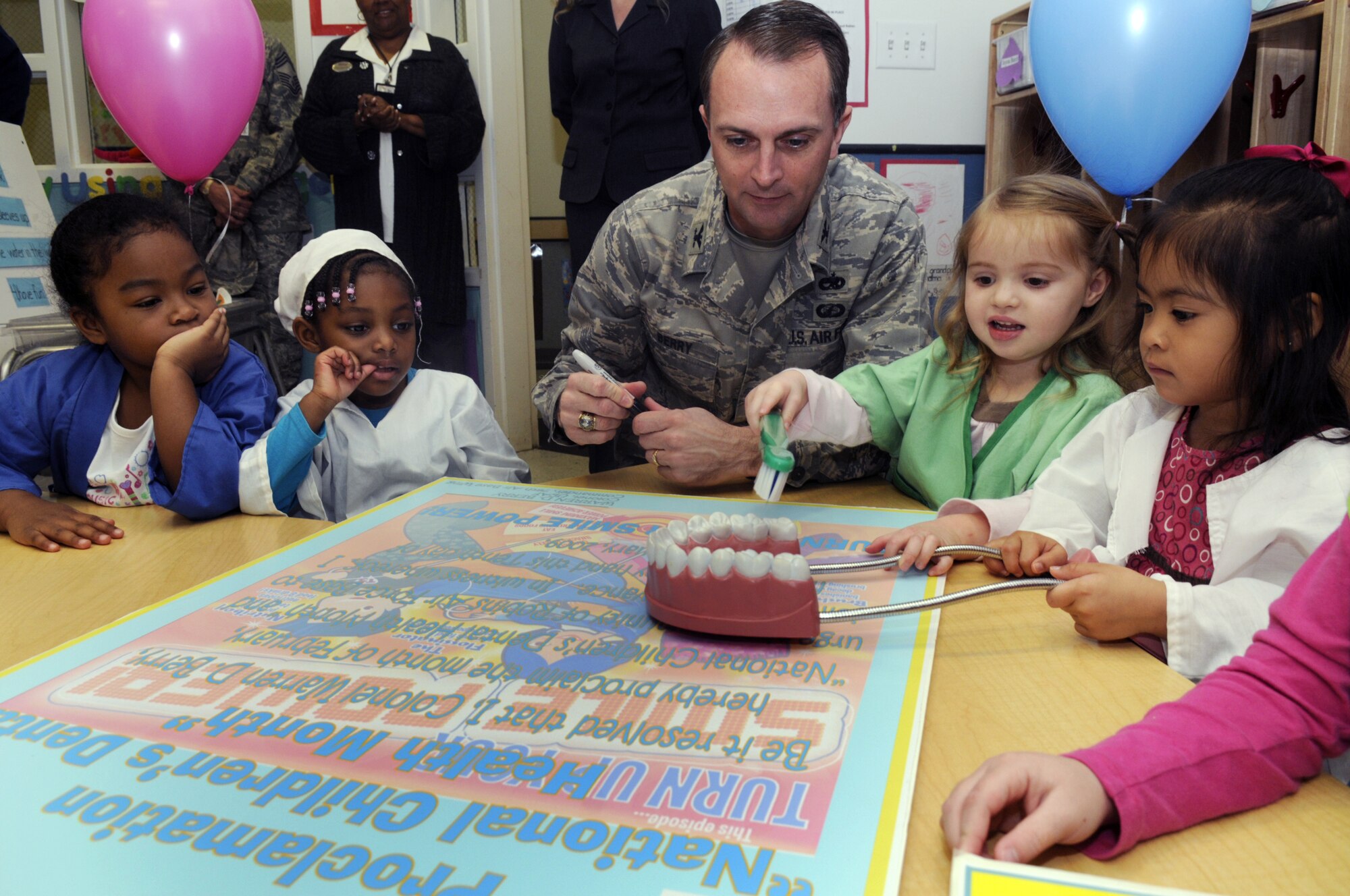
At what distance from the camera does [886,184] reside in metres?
1.66

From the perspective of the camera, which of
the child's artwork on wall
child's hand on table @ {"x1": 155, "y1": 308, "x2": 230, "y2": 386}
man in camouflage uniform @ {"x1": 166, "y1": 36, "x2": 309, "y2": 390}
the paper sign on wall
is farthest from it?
the child's artwork on wall

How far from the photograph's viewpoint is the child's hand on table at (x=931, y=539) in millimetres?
854

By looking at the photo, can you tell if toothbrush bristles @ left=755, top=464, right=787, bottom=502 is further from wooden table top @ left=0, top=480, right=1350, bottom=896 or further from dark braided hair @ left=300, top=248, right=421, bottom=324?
dark braided hair @ left=300, top=248, right=421, bottom=324

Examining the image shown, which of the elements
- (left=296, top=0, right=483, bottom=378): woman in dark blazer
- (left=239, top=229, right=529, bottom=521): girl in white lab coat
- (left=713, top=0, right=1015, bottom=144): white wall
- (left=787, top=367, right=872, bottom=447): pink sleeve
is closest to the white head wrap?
(left=239, top=229, right=529, bottom=521): girl in white lab coat

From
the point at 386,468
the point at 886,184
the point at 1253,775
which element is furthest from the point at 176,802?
the point at 886,184

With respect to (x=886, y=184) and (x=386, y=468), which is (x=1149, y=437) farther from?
(x=386, y=468)

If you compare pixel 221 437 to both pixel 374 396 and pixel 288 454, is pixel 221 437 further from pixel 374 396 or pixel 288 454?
pixel 374 396

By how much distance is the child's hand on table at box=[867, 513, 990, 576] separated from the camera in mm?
854

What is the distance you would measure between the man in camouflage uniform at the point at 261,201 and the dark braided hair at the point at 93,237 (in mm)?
2021

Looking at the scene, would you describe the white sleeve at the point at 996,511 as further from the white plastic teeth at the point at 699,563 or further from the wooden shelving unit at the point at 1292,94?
the wooden shelving unit at the point at 1292,94

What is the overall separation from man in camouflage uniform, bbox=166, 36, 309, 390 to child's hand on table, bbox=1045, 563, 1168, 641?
314 centimetres

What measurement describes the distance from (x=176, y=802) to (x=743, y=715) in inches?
12.4

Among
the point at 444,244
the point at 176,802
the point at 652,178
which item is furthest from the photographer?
the point at 444,244

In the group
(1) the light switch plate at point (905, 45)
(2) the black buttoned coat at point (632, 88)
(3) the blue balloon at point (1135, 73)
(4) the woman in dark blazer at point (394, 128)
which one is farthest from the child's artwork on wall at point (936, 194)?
(3) the blue balloon at point (1135, 73)
